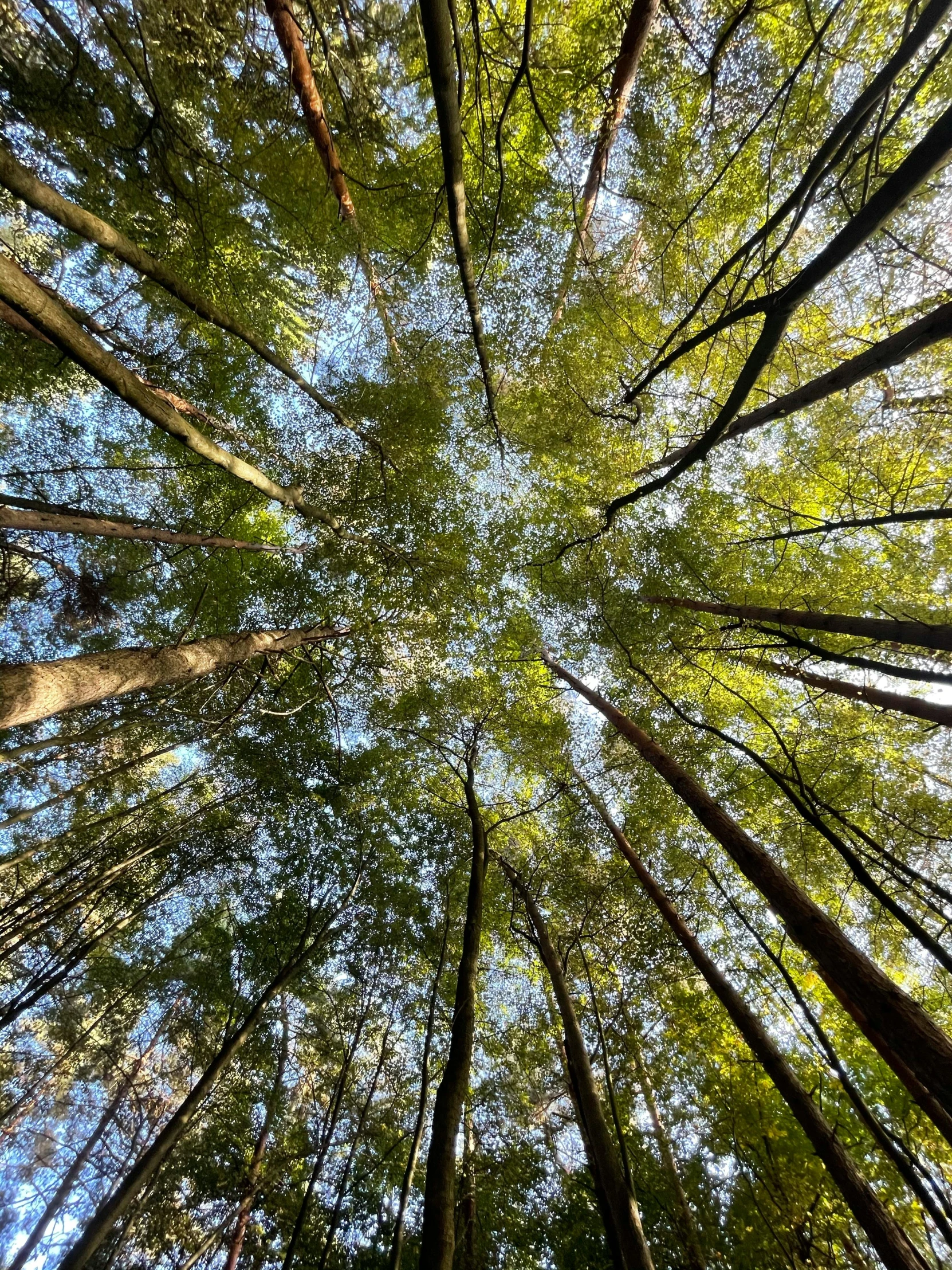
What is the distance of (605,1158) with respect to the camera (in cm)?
249

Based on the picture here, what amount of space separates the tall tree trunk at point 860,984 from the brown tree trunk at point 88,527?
15.9 feet

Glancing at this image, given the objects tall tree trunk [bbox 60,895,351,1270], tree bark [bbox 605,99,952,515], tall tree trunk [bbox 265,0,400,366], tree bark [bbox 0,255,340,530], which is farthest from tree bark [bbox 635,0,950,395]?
tall tree trunk [bbox 60,895,351,1270]

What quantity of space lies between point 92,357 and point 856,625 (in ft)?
15.4

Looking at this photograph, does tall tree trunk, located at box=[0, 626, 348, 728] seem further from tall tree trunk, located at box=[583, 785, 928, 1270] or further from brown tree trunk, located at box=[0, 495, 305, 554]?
tall tree trunk, located at box=[583, 785, 928, 1270]

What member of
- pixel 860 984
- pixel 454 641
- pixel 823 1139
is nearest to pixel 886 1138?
pixel 823 1139

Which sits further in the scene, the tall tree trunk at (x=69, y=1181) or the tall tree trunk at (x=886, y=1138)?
the tall tree trunk at (x=69, y=1181)

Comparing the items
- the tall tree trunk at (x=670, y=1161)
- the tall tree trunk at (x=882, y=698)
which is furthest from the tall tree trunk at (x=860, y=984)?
the tall tree trunk at (x=670, y=1161)

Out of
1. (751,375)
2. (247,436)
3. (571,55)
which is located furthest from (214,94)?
(751,375)

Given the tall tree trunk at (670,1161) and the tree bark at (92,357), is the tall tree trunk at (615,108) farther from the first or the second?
the tall tree trunk at (670,1161)

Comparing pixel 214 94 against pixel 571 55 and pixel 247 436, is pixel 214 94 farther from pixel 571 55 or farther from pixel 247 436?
pixel 571 55

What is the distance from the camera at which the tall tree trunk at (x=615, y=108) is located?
171 inches

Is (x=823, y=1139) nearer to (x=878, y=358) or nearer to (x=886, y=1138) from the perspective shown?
(x=886, y=1138)

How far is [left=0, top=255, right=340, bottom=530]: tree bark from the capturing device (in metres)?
1.91

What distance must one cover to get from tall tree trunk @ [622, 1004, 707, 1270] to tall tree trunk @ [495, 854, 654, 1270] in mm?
1366
